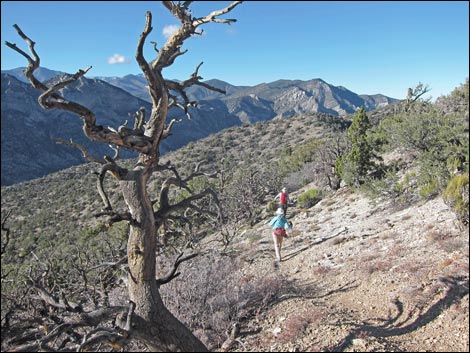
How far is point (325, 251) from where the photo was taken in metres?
9.85

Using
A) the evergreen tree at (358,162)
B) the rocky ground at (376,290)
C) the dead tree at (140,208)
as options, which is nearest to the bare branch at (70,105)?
the dead tree at (140,208)

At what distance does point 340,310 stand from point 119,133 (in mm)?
4816

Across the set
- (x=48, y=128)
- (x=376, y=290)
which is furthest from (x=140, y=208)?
(x=48, y=128)

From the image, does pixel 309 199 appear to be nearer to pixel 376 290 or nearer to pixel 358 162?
pixel 358 162

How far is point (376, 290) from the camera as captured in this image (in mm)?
6625

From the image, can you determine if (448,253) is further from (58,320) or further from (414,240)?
(58,320)

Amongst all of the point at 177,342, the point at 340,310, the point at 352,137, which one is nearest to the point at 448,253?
the point at 340,310

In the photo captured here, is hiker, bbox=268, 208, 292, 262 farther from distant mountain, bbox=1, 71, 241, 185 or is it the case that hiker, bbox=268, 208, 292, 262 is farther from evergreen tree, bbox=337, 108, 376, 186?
distant mountain, bbox=1, 71, 241, 185

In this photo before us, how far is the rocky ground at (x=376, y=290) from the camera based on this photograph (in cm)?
517

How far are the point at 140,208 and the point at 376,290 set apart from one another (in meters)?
4.73

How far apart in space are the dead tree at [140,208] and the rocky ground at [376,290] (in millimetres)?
2019

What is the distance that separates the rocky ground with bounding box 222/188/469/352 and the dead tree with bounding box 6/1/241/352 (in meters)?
2.02

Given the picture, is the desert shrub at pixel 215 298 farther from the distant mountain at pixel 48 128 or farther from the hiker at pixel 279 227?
the distant mountain at pixel 48 128

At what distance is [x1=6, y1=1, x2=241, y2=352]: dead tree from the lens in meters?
3.79
